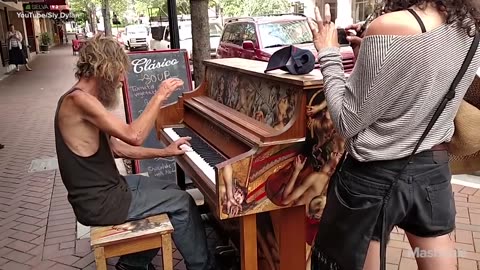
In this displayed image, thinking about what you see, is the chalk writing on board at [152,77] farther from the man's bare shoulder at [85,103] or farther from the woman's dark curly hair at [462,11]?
the woman's dark curly hair at [462,11]

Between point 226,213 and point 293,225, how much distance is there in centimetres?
43

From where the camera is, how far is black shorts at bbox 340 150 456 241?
1484mm

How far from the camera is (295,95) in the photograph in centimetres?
213

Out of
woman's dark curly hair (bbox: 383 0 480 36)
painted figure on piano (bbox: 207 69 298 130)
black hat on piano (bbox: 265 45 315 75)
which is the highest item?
woman's dark curly hair (bbox: 383 0 480 36)

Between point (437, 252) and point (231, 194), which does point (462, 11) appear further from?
point (231, 194)

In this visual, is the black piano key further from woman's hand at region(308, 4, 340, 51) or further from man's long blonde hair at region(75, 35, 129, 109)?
→ woman's hand at region(308, 4, 340, 51)

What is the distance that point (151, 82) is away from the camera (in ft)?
14.7

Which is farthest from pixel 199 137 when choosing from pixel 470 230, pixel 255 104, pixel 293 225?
pixel 470 230

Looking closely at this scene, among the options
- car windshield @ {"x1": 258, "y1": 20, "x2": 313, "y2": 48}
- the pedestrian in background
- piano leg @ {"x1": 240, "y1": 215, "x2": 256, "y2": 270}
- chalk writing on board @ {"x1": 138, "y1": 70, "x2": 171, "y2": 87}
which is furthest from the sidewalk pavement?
the pedestrian in background

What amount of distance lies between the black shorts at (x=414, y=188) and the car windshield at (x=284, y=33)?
768 centimetres

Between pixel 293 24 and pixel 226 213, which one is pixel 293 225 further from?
pixel 293 24

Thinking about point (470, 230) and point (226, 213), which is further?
point (470, 230)

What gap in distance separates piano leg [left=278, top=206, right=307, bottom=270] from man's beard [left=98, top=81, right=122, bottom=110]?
43.9 inches

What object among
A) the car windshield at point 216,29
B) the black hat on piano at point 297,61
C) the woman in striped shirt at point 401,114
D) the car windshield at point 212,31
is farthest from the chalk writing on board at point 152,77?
the car windshield at point 216,29
